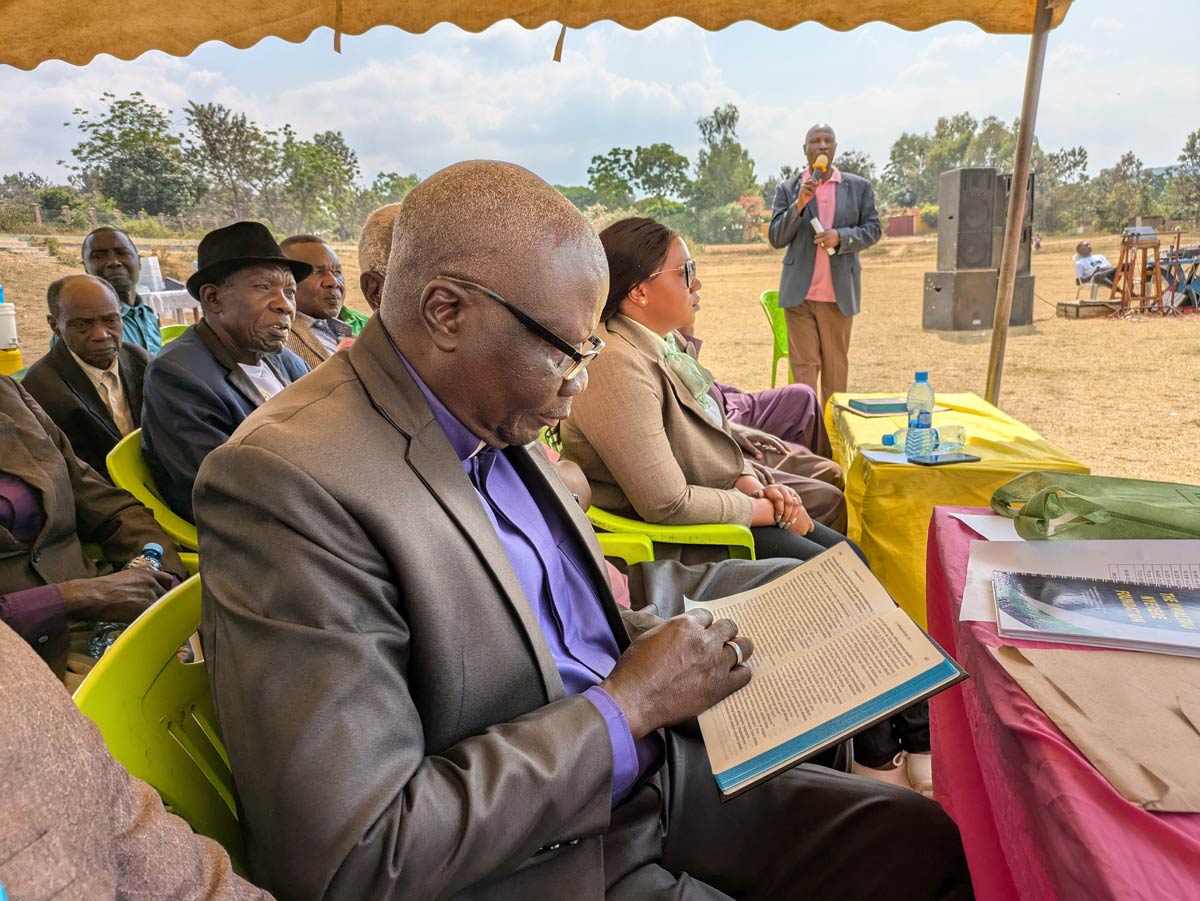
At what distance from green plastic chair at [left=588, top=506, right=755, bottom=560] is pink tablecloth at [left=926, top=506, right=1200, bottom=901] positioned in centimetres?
101

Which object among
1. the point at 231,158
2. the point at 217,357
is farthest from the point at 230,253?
the point at 231,158

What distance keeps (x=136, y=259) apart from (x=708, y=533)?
4.30 meters

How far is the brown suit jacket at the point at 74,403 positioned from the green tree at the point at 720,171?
1076 cm

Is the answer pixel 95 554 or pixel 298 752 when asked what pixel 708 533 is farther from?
pixel 95 554

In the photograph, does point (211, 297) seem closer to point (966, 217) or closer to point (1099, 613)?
point (1099, 613)

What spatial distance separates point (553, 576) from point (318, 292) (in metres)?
3.23

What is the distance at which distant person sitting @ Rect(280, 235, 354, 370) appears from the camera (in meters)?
3.80

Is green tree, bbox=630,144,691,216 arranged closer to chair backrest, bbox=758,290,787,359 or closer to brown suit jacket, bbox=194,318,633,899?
chair backrest, bbox=758,290,787,359

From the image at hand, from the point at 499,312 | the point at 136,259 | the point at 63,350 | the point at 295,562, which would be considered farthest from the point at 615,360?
the point at 136,259

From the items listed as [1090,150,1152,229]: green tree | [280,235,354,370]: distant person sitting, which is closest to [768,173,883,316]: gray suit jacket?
[280,235,354,370]: distant person sitting

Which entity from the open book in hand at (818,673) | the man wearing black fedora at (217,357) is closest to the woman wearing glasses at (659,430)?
the open book in hand at (818,673)

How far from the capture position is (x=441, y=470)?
1.02 metres

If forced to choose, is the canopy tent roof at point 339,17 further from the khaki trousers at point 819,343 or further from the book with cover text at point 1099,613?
the book with cover text at point 1099,613

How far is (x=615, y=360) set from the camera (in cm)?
229
